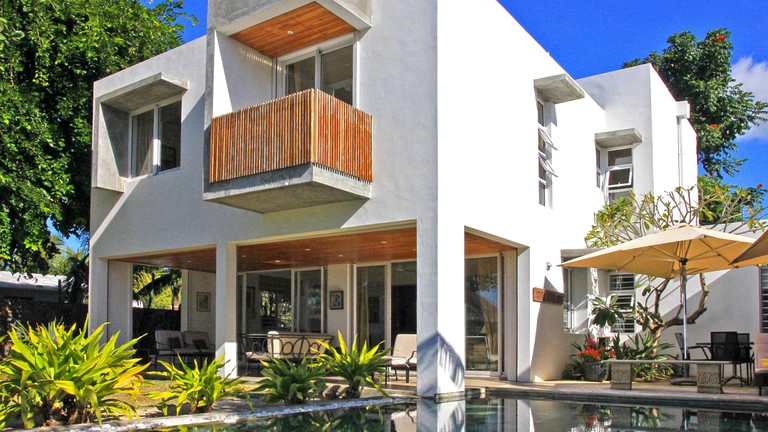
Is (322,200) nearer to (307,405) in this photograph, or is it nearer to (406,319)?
(307,405)

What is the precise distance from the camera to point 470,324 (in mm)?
15484

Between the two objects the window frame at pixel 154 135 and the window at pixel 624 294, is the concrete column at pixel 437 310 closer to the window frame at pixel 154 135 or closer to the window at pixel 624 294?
the window frame at pixel 154 135

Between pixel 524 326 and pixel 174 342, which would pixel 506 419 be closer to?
pixel 524 326

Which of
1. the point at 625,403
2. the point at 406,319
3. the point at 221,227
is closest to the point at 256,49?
the point at 221,227

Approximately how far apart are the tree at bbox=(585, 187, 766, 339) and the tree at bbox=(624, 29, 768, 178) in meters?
13.6

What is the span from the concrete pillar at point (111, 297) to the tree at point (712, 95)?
2227 centimetres

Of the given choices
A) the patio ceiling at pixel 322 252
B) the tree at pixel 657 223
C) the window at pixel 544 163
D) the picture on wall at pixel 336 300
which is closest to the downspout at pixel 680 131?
the tree at pixel 657 223

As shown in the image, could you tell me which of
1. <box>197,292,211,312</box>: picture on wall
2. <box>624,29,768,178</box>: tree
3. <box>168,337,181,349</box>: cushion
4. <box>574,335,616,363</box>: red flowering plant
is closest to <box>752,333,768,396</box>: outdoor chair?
<box>574,335,616,363</box>: red flowering plant

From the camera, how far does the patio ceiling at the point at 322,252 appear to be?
13.5 metres

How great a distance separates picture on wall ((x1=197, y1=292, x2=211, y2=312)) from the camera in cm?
2069

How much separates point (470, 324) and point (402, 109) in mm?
5532

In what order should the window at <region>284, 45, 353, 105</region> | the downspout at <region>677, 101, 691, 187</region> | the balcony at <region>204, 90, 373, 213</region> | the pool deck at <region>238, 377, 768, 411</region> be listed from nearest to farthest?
1. the pool deck at <region>238, 377, 768, 411</region>
2. the balcony at <region>204, 90, 373, 213</region>
3. the window at <region>284, 45, 353, 105</region>
4. the downspout at <region>677, 101, 691, 187</region>

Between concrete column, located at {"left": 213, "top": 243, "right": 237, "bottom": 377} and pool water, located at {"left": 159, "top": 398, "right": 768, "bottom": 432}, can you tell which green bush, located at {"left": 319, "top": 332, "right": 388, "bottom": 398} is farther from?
concrete column, located at {"left": 213, "top": 243, "right": 237, "bottom": 377}

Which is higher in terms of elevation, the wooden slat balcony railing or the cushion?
the wooden slat balcony railing
